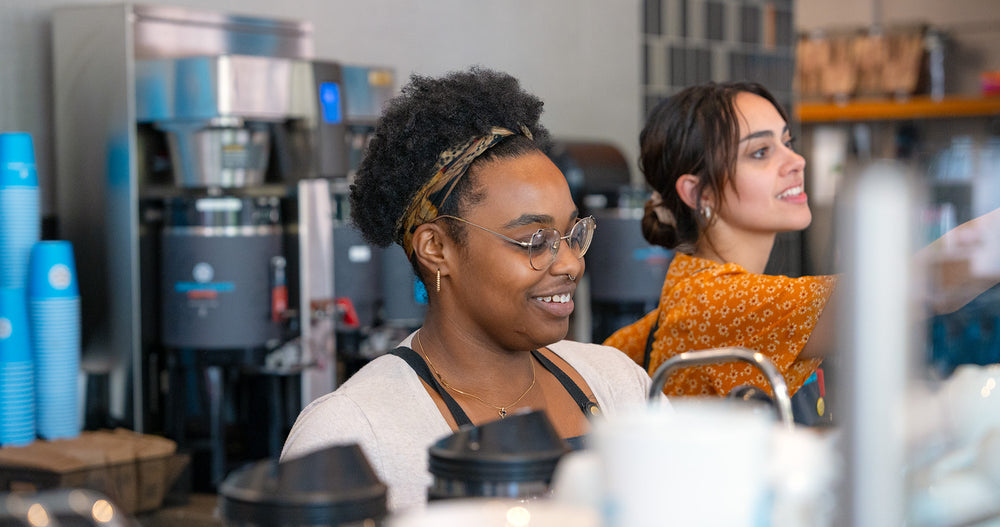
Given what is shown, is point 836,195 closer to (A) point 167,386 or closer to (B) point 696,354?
(B) point 696,354

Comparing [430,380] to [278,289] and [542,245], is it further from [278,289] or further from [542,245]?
[278,289]

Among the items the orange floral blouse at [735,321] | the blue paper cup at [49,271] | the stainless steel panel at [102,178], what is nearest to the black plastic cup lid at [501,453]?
the orange floral blouse at [735,321]

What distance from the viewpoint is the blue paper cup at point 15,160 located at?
309 centimetres

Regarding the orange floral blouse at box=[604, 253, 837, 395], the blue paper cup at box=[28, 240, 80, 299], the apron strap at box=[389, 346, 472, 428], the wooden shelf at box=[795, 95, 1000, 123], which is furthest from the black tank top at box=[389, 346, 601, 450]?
the wooden shelf at box=[795, 95, 1000, 123]

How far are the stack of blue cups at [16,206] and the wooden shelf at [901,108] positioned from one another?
567cm

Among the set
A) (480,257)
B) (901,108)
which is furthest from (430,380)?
(901,108)

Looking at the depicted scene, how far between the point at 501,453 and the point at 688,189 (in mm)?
1514

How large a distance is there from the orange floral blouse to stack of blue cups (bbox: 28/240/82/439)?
6.09 feet

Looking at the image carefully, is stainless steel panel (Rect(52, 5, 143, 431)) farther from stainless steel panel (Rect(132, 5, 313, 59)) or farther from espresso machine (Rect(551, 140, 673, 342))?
espresso machine (Rect(551, 140, 673, 342))

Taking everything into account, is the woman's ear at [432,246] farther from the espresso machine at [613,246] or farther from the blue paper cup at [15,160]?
the espresso machine at [613,246]

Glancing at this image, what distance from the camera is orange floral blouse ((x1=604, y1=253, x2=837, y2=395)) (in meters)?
2.00

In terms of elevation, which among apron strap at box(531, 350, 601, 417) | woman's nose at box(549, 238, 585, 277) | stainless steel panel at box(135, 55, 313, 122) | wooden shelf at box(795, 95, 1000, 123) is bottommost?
apron strap at box(531, 350, 601, 417)

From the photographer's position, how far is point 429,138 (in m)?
1.74

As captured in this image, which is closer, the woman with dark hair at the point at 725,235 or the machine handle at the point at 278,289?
the woman with dark hair at the point at 725,235
